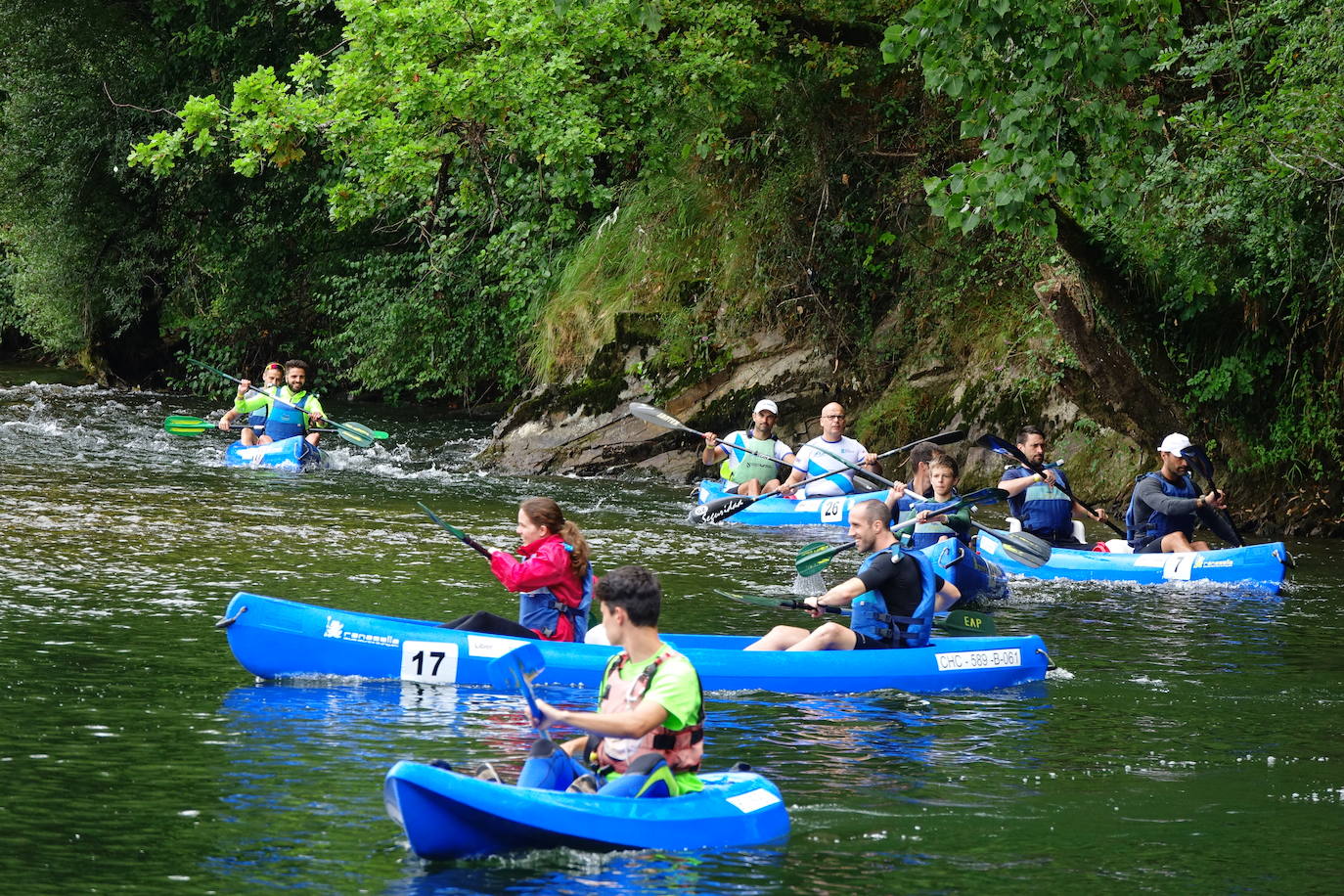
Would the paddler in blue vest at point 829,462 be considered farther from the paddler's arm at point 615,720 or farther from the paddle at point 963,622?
the paddler's arm at point 615,720

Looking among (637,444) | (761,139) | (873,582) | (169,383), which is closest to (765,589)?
(873,582)

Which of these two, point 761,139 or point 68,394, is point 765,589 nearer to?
point 761,139

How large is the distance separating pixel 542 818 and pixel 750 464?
34.5 feet

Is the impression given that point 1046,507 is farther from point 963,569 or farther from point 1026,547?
point 963,569

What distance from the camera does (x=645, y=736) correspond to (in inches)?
208

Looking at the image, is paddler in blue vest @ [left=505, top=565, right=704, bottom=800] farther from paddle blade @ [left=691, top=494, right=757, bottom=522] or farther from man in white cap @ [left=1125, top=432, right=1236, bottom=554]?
paddle blade @ [left=691, top=494, right=757, bottom=522]

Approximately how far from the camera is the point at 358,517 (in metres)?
13.9

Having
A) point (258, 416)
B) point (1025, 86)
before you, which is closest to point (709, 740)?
point (1025, 86)

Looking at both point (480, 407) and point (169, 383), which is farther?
point (169, 383)

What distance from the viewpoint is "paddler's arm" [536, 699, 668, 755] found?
196 inches

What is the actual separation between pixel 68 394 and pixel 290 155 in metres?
10.1

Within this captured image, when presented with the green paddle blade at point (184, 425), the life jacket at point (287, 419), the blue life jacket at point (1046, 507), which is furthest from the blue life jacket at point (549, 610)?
the green paddle blade at point (184, 425)

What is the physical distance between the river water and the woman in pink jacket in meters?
0.43

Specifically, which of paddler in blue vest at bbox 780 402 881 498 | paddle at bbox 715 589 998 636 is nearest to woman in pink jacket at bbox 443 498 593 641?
paddle at bbox 715 589 998 636
